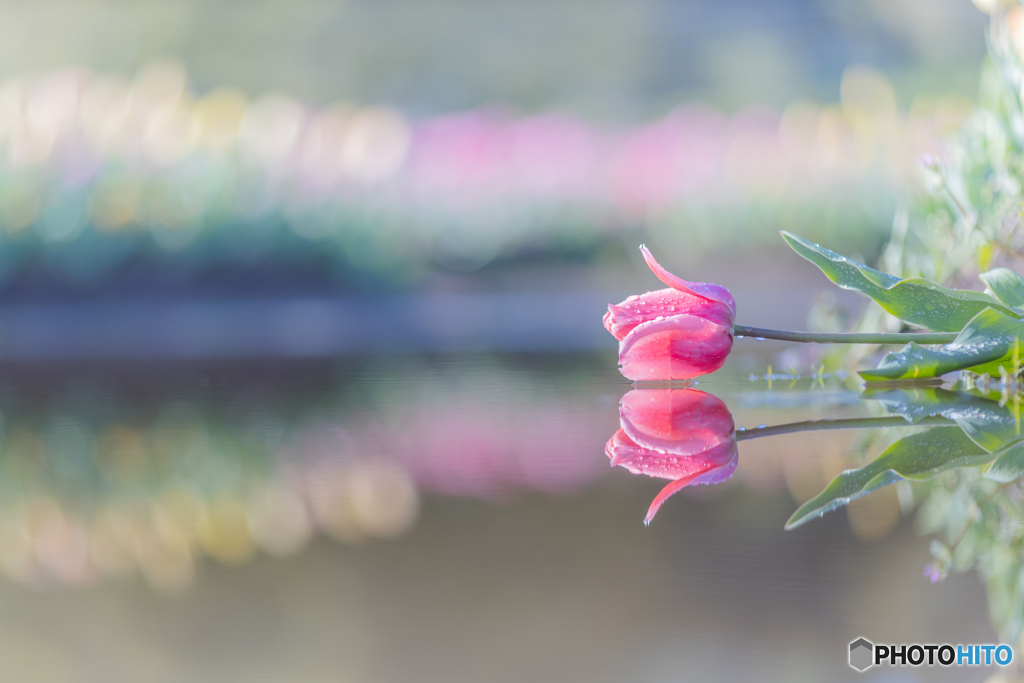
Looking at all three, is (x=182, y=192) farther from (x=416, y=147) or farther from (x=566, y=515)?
(x=566, y=515)

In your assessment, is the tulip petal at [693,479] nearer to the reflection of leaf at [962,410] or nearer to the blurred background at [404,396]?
the blurred background at [404,396]

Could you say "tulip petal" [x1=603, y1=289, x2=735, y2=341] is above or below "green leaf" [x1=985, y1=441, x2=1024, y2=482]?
above

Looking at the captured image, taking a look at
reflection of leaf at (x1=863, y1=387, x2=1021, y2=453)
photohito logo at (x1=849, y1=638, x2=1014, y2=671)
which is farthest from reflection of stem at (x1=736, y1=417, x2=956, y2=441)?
photohito logo at (x1=849, y1=638, x2=1014, y2=671)

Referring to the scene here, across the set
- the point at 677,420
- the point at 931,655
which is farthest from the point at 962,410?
the point at 931,655

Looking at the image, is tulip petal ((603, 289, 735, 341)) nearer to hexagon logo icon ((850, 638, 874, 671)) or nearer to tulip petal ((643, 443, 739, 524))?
tulip petal ((643, 443, 739, 524))

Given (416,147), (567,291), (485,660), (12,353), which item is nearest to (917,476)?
(485,660)

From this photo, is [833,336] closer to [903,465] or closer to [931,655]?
[903,465]

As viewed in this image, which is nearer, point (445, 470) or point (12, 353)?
point (445, 470)
